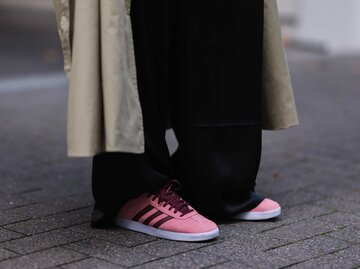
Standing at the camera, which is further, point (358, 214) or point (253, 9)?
point (358, 214)

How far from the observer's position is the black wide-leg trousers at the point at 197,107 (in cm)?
313

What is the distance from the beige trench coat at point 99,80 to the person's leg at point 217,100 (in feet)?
1.34

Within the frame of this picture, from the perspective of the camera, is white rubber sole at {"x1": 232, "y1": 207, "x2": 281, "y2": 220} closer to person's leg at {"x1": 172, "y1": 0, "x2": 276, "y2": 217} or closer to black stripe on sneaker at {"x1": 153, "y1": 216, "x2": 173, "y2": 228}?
person's leg at {"x1": 172, "y1": 0, "x2": 276, "y2": 217}

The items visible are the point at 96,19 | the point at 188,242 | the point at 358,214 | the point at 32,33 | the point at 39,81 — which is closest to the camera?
the point at 96,19

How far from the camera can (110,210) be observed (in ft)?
10.5

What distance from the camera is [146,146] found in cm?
316

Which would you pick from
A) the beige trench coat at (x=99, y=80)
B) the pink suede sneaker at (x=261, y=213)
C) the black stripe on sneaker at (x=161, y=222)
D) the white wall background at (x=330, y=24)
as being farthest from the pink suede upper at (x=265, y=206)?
the white wall background at (x=330, y=24)

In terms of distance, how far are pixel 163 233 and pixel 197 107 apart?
19.8 inches

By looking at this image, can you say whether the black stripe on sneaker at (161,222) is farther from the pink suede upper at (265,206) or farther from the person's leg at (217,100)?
the pink suede upper at (265,206)

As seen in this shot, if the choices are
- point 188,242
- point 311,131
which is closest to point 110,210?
point 188,242

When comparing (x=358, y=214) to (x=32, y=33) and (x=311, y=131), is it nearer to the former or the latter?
(x=311, y=131)

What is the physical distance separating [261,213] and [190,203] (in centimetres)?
29

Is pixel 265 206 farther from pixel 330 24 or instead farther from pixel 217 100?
pixel 330 24

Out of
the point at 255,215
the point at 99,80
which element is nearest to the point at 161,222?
the point at 255,215
